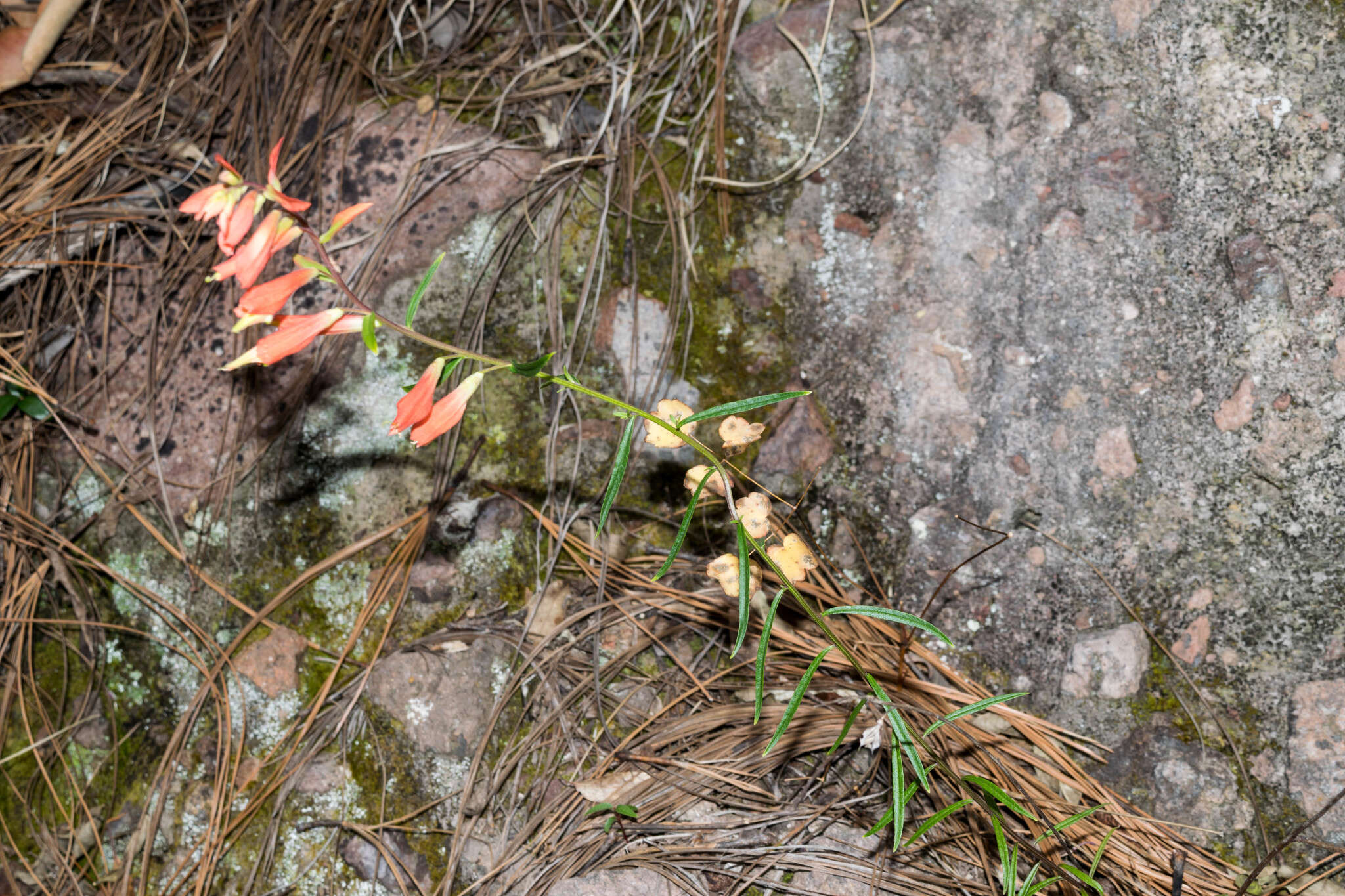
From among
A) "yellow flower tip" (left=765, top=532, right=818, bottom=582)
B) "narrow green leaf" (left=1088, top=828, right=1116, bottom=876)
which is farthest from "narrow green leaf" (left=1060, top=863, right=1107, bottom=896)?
"yellow flower tip" (left=765, top=532, right=818, bottom=582)

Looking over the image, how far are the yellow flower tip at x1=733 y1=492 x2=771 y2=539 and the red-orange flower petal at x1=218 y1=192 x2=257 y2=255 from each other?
913 mm

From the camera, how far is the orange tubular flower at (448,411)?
118 cm

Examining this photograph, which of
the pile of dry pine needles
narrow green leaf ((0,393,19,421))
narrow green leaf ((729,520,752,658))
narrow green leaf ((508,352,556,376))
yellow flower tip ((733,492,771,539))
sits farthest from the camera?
narrow green leaf ((0,393,19,421))

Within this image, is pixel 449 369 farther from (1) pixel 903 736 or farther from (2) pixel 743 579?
(1) pixel 903 736

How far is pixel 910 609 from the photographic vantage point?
5.55ft

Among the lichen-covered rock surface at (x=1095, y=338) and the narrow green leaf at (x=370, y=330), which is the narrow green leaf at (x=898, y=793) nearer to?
the lichen-covered rock surface at (x=1095, y=338)

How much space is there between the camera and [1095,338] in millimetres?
1663

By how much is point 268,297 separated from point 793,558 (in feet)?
3.19

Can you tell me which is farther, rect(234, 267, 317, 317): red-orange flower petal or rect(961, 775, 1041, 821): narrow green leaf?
rect(961, 775, 1041, 821): narrow green leaf

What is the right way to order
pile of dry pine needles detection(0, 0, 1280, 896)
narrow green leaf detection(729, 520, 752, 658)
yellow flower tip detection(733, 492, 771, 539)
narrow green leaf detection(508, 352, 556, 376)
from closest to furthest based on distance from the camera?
1. narrow green leaf detection(508, 352, 556, 376)
2. narrow green leaf detection(729, 520, 752, 658)
3. yellow flower tip detection(733, 492, 771, 539)
4. pile of dry pine needles detection(0, 0, 1280, 896)

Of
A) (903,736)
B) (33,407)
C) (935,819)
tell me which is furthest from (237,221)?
(935,819)

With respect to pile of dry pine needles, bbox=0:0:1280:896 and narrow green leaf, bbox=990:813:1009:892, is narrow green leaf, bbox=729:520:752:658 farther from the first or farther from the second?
narrow green leaf, bbox=990:813:1009:892

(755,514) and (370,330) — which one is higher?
(370,330)

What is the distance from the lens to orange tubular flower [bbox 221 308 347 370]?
1.18 meters
